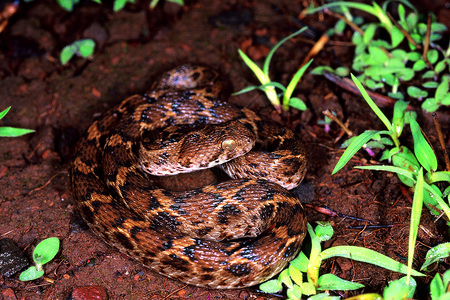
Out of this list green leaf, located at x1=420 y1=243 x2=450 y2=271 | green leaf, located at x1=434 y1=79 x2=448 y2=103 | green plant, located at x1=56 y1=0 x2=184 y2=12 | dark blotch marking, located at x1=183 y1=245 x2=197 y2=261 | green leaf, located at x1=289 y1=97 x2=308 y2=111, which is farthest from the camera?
green plant, located at x1=56 y1=0 x2=184 y2=12

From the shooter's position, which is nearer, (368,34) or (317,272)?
(317,272)

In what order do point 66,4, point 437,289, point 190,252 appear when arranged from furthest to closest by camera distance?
point 66,4
point 190,252
point 437,289

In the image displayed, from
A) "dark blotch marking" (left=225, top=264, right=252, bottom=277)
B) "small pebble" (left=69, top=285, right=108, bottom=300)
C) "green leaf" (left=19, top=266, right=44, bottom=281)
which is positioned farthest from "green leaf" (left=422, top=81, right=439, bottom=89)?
"green leaf" (left=19, top=266, right=44, bottom=281)

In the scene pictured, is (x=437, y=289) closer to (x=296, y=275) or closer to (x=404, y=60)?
(x=296, y=275)

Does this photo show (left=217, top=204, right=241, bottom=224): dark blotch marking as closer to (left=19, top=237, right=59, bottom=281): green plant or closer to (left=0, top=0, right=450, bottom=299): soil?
(left=0, top=0, right=450, bottom=299): soil

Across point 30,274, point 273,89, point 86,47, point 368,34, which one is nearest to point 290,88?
point 273,89

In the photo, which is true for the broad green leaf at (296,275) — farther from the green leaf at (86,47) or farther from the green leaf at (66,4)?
the green leaf at (66,4)

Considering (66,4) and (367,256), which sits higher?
(66,4)
